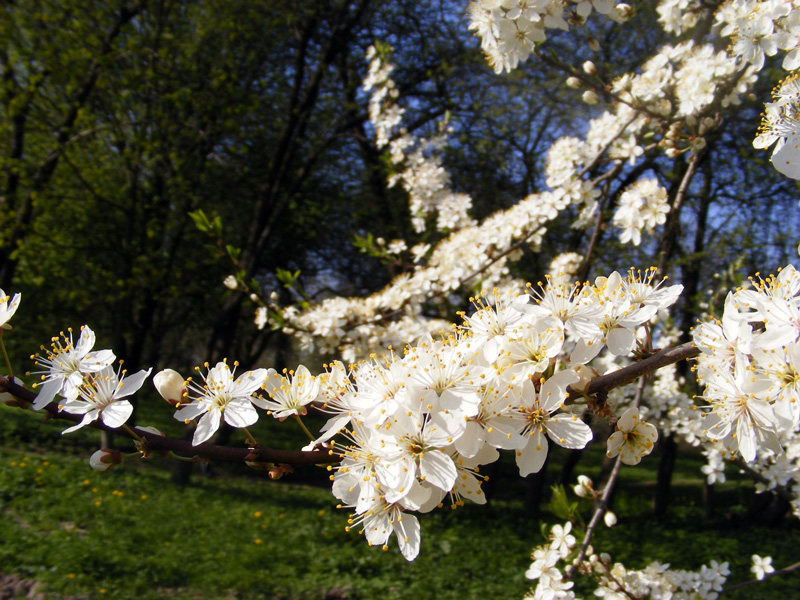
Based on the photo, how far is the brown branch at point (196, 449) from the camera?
1007 millimetres

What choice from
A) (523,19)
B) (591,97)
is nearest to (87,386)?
(523,19)

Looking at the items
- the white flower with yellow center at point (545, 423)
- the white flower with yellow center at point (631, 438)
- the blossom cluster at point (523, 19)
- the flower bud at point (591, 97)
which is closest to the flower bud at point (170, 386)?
the white flower with yellow center at point (545, 423)

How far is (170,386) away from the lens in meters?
1.13

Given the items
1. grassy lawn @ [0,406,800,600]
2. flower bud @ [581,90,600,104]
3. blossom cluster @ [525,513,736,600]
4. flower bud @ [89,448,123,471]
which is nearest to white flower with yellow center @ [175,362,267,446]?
flower bud @ [89,448,123,471]

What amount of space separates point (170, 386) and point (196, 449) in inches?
7.6

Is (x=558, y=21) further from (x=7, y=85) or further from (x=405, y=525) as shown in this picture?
(x=7, y=85)

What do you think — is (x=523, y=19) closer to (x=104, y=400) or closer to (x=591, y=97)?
(x=591, y=97)

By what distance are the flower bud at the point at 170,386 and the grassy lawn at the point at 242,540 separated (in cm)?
361

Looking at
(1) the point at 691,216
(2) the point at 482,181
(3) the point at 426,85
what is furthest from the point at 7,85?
(1) the point at 691,216

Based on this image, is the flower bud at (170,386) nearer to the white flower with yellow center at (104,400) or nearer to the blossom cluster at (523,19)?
the white flower with yellow center at (104,400)

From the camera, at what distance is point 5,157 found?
6750 mm

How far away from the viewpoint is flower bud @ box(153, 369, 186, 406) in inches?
44.1

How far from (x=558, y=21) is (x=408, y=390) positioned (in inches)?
68.5

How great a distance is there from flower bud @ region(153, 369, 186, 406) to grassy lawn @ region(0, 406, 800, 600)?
11.8 ft
